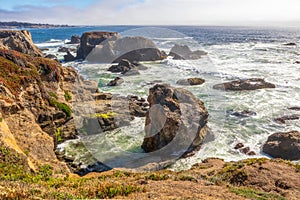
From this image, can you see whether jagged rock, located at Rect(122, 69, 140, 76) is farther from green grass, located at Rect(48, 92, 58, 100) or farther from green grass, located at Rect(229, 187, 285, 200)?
green grass, located at Rect(229, 187, 285, 200)

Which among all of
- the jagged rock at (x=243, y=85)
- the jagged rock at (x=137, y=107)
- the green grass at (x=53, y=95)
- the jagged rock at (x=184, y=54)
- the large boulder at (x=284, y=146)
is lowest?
the large boulder at (x=284, y=146)

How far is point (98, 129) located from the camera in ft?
78.2

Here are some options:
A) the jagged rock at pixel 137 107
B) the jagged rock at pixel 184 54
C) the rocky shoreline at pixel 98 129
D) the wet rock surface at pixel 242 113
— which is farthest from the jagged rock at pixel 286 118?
the jagged rock at pixel 184 54

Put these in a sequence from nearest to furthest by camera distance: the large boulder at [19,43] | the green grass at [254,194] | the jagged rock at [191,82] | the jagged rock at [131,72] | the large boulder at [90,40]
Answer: the green grass at [254,194]
the jagged rock at [191,82]
the large boulder at [19,43]
the jagged rock at [131,72]
the large boulder at [90,40]

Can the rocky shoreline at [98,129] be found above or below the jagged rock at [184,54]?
below

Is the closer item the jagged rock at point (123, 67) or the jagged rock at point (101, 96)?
the jagged rock at point (101, 96)

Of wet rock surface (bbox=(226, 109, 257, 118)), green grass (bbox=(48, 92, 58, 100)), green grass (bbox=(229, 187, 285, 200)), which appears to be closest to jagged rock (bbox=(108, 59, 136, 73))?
wet rock surface (bbox=(226, 109, 257, 118))

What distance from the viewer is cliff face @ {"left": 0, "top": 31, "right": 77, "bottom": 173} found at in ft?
48.4

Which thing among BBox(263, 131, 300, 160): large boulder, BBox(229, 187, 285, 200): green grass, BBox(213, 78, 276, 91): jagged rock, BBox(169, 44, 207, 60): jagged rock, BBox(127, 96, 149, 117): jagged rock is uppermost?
BBox(169, 44, 207, 60): jagged rock

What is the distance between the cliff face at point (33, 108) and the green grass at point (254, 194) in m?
8.90

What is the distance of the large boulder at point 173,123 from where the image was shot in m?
20.2

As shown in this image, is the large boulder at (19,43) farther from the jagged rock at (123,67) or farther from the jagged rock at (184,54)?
the jagged rock at (184,54)

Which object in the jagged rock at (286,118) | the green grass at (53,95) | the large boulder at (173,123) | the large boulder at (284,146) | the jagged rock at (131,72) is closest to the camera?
the large boulder at (284,146)

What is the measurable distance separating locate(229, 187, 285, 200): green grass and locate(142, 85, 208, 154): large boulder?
9.00 metres
